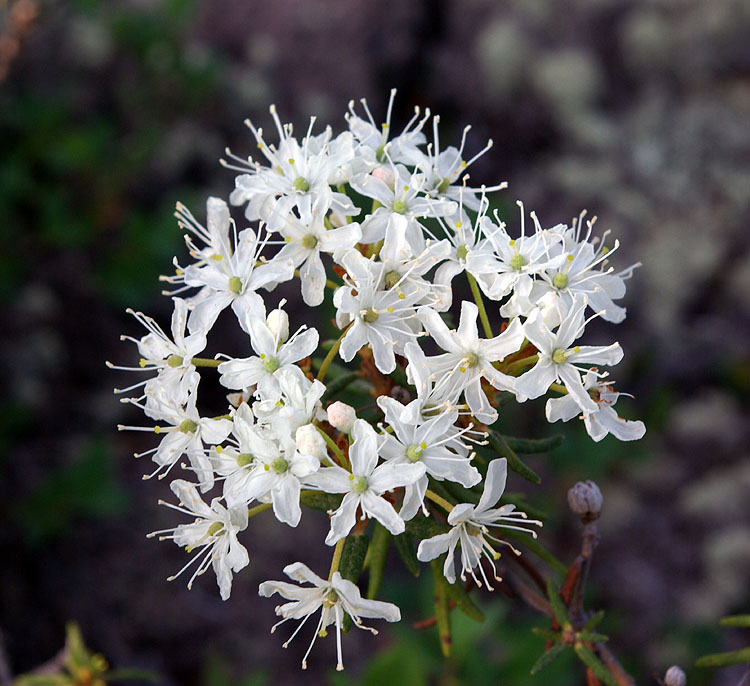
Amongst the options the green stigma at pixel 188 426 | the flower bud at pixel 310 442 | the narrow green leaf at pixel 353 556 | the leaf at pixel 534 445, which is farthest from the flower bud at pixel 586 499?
the green stigma at pixel 188 426

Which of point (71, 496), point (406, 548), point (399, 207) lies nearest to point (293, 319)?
point (71, 496)

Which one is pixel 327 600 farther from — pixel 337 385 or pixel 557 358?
pixel 557 358

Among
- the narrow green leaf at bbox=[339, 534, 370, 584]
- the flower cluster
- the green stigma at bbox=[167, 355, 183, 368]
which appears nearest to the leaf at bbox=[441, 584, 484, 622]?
the flower cluster

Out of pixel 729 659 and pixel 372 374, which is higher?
pixel 372 374

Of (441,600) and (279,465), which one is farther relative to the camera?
(441,600)

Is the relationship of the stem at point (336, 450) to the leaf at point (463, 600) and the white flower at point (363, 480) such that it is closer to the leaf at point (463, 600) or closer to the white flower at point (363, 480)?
the white flower at point (363, 480)

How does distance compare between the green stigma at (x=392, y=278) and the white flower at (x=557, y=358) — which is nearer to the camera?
the white flower at (x=557, y=358)

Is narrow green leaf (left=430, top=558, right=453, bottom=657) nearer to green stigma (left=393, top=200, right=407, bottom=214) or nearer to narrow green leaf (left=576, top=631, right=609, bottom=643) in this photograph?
narrow green leaf (left=576, top=631, right=609, bottom=643)
